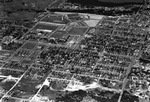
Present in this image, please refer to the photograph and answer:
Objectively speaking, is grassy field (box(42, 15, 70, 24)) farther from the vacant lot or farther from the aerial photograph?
the vacant lot

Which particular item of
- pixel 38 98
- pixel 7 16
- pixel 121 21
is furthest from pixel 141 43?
pixel 7 16

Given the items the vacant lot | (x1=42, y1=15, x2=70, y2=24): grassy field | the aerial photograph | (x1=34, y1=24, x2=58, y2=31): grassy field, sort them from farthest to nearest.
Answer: (x1=42, y1=15, x2=70, y2=24): grassy field → (x1=34, y1=24, x2=58, y2=31): grassy field → the vacant lot → the aerial photograph

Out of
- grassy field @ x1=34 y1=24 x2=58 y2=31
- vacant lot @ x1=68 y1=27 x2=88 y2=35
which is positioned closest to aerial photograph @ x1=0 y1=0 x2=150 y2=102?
vacant lot @ x1=68 y1=27 x2=88 y2=35

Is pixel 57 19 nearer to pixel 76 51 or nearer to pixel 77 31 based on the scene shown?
pixel 77 31

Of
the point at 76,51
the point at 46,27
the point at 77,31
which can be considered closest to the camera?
the point at 76,51

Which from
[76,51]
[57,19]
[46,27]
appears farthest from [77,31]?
[76,51]

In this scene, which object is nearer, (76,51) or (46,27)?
(76,51)

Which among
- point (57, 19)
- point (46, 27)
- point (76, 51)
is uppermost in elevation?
point (57, 19)

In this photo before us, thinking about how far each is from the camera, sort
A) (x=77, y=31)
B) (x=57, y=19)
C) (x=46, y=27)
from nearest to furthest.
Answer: (x=77, y=31)
(x=46, y=27)
(x=57, y=19)

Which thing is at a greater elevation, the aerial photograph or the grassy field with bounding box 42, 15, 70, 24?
the grassy field with bounding box 42, 15, 70, 24
